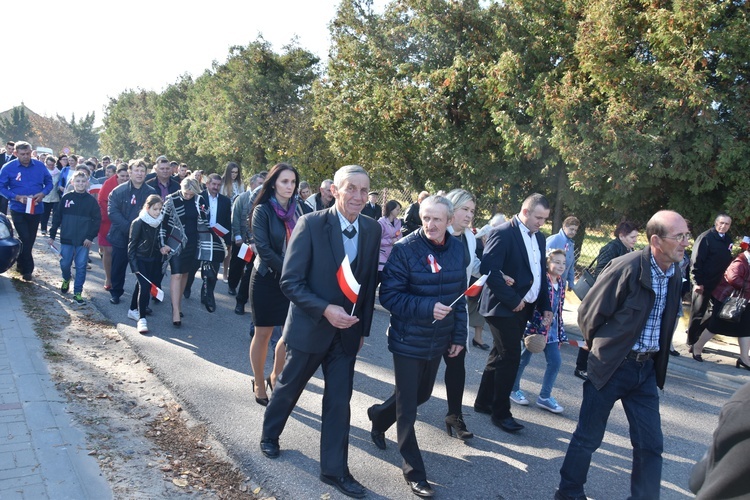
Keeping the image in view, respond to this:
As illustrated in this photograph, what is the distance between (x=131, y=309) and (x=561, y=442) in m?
5.66

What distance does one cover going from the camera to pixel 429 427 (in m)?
5.03

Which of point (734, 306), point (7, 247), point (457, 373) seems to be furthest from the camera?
point (7, 247)

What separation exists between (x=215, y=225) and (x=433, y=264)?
17.5ft

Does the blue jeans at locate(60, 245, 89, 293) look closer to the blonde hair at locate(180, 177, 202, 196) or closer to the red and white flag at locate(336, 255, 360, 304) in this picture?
the blonde hair at locate(180, 177, 202, 196)

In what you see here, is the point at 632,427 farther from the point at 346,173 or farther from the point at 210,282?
the point at 210,282

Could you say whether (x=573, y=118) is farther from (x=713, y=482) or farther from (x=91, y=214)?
(x=713, y=482)

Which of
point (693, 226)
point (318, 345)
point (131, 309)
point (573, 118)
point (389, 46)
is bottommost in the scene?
point (131, 309)

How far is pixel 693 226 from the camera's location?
37.1 feet

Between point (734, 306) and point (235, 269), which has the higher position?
point (734, 306)

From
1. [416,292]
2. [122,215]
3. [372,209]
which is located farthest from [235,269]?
[416,292]

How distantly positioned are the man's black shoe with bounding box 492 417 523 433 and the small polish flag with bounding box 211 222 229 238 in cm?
507

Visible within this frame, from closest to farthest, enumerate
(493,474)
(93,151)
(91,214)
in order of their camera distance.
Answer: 1. (493,474)
2. (91,214)
3. (93,151)

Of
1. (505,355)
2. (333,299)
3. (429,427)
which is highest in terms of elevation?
(333,299)

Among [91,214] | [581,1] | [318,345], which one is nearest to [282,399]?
[318,345]
